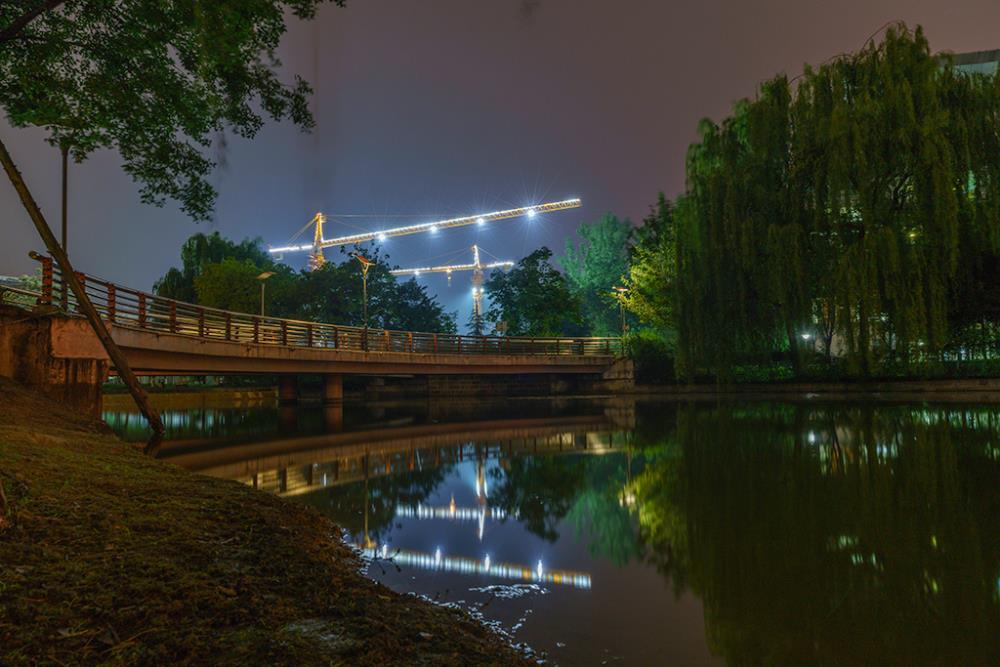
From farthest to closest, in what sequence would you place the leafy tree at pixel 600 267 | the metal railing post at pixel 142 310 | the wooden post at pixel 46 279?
the leafy tree at pixel 600 267
the metal railing post at pixel 142 310
the wooden post at pixel 46 279

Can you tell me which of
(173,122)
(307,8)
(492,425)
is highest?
(307,8)

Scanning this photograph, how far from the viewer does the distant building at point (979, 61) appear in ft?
160

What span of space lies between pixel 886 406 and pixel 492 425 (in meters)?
13.5

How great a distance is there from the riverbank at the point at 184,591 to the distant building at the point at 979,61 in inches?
2433

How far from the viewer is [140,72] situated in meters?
10.2

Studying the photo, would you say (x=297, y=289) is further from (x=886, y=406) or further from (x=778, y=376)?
(x=886, y=406)

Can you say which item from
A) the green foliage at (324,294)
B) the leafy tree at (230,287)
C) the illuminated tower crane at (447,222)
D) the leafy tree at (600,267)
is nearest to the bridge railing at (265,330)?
the green foliage at (324,294)

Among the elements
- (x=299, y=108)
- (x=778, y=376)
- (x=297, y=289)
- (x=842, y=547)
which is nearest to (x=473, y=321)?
(x=297, y=289)

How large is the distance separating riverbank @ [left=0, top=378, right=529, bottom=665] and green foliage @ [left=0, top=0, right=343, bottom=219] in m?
6.70

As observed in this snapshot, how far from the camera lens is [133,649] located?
2.55 m

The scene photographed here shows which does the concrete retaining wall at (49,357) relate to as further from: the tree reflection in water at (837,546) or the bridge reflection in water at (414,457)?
the tree reflection in water at (837,546)

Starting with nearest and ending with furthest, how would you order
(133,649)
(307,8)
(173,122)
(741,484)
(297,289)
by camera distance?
1. (133,649)
2. (741,484)
3. (307,8)
4. (173,122)
5. (297,289)

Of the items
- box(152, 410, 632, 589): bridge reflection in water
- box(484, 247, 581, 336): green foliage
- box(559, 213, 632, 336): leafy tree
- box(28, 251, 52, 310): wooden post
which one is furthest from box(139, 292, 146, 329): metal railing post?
box(559, 213, 632, 336): leafy tree

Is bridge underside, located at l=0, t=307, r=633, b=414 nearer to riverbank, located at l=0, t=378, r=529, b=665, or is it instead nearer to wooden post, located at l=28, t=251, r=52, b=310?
wooden post, located at l=28, t=251, r=52, b=310
